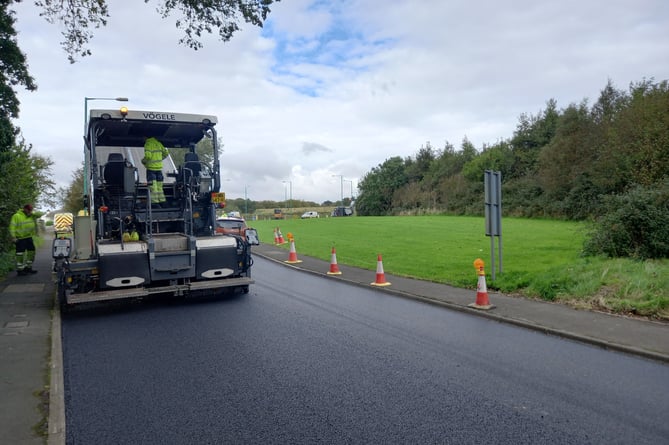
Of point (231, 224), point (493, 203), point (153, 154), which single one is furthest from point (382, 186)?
point (153, 154)

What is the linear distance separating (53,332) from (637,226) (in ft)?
34.8

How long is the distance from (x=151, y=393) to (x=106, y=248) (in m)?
4.56

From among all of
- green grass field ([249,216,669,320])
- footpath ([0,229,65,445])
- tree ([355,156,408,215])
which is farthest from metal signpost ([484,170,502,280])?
tree ([355,156,408,215])

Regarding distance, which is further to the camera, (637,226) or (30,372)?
(637,226)

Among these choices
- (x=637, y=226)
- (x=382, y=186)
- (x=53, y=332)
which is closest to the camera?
(x=53, y=332)

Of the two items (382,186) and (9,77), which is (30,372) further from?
(382,186)

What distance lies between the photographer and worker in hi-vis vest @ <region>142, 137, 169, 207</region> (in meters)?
10.1

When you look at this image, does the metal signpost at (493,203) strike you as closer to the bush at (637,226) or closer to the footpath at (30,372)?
the bush at (637,226)

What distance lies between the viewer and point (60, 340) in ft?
23.4

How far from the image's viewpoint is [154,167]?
33.4ft

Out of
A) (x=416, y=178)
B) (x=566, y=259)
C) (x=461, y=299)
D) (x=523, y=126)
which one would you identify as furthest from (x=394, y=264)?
(x=416, y=178)

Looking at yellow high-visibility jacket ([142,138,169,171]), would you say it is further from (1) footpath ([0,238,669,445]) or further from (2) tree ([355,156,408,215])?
(2) tree ([355,156,408,215])

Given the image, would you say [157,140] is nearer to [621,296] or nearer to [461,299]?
[461,299]

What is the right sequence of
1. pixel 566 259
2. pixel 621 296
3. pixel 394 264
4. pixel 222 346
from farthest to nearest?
pixel 394 264
pixel 566 259
pixel 621 296
pixel 222 346
